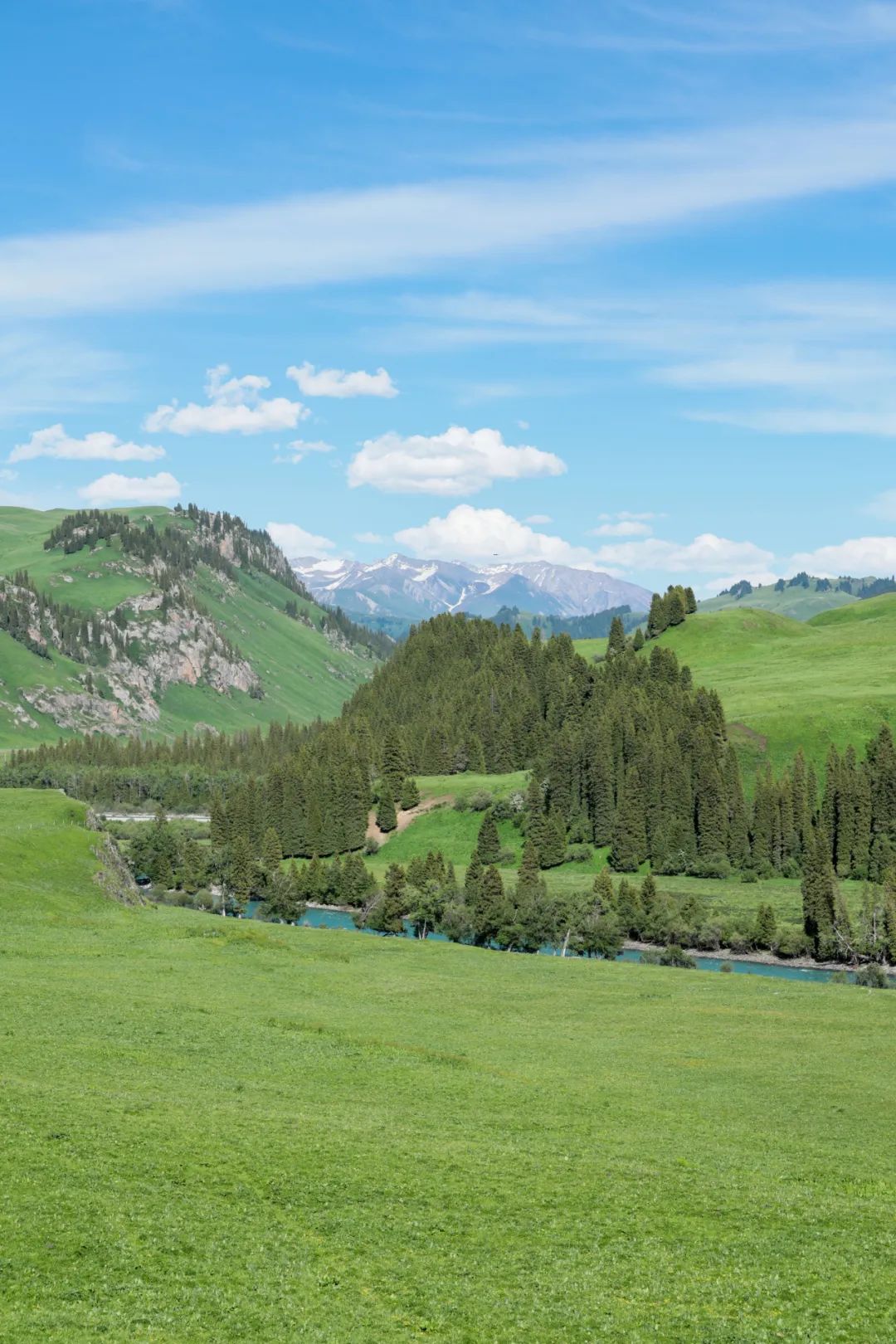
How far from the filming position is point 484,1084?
62.7 meters

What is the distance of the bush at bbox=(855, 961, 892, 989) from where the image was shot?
132875 mm

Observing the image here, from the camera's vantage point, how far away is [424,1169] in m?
44.3

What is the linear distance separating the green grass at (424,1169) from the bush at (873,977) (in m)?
45.0

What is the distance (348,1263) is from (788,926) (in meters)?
138

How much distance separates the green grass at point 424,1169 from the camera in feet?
104

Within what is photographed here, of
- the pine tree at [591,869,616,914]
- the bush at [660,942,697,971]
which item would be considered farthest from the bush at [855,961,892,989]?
the pine tree at [591,869,616,914]

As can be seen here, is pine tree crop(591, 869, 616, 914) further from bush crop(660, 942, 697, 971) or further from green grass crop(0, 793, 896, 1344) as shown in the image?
green grass crop(0, 793, 896, 1344)

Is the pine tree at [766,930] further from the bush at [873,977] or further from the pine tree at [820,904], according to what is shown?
the bush at [873,977]

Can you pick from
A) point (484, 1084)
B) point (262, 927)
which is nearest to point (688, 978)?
point (262, 927)

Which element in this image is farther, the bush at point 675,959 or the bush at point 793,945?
the bush at point 793,945

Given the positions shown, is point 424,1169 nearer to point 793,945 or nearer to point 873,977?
point 873,977

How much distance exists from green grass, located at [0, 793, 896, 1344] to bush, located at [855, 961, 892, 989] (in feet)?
148

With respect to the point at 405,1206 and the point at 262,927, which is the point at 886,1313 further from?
the point at 262,927

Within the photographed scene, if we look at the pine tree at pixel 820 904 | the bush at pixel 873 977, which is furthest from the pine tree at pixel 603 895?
the bush at pixel 873 977
